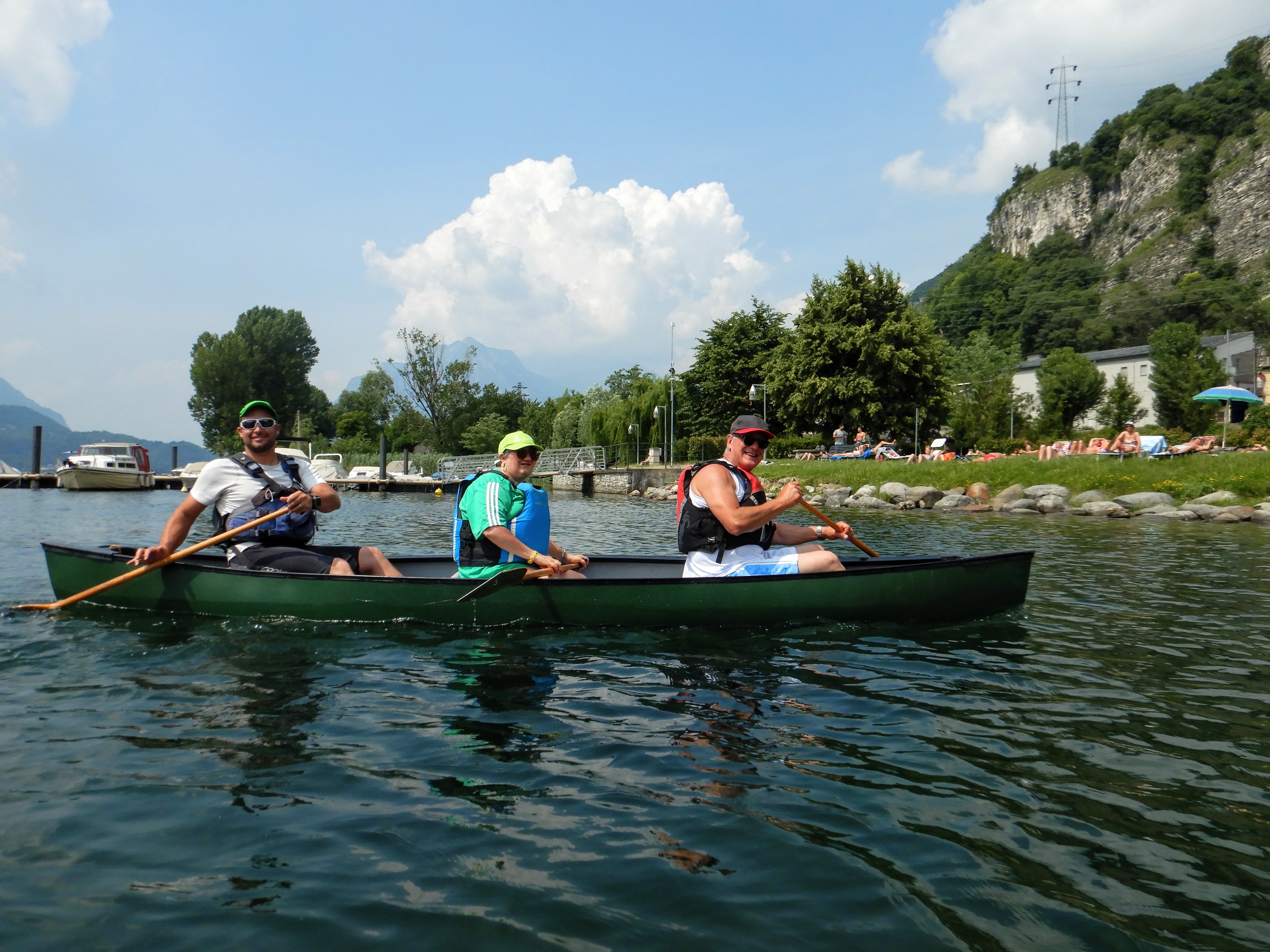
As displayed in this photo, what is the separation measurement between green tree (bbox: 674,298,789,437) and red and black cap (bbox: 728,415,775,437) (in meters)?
44.8

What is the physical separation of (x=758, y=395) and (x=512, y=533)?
43439 mm

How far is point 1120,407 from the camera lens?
47500mm

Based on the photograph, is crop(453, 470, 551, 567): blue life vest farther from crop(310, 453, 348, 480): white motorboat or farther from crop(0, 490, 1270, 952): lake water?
crop(310, 453, 348, 480): white motorboat

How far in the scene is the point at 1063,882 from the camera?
3111mm

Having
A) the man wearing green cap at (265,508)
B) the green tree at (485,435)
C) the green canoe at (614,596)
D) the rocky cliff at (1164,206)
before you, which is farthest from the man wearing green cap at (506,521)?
the rocky cliff at (1164,206)

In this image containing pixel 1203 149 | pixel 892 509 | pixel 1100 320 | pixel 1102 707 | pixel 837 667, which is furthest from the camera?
pixel 1203 149

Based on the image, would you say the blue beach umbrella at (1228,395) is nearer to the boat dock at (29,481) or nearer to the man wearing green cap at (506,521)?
the man wearing green cap at (506,521)

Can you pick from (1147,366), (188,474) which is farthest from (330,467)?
(1147,366)

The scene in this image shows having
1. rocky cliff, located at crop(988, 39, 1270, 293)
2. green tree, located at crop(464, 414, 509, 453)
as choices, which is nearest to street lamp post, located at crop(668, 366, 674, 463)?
green tree, located at crop(464, 414, 509, 453)

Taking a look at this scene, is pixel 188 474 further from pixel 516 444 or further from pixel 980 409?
pixel 516 444

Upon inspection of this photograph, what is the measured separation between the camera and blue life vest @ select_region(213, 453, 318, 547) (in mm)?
7215

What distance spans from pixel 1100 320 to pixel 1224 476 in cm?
8640

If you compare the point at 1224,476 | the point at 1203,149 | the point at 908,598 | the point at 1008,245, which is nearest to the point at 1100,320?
the point at 1203,149

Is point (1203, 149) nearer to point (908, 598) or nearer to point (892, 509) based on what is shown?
point (892, 509)
